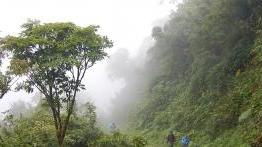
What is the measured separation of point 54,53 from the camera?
20641 mm

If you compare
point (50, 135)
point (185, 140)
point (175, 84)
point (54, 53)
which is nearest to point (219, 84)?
point (185, 140)

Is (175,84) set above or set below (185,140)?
above

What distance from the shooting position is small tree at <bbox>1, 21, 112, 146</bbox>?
20.4 metres

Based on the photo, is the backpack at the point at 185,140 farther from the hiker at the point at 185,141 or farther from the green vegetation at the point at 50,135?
the green vegetation at the point at 50,135

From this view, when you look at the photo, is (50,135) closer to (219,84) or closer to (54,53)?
(54,53)

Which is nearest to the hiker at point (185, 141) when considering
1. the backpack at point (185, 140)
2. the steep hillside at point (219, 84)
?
the backpack at point (185, 140)

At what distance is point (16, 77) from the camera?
19844mm

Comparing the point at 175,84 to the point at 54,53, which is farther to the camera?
the point at 175,84

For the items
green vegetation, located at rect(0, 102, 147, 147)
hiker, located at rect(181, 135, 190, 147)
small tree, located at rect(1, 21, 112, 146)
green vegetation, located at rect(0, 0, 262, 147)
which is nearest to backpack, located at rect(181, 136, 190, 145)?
hiker, located at rect(181, 135, 190, 147)

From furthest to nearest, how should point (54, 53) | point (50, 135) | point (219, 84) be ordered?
point (219, 84)
point (50, 135)
point (54, 53)

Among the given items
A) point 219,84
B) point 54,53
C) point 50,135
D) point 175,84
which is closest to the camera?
point 54,53

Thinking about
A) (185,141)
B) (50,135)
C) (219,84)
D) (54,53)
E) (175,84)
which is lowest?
(185,141)

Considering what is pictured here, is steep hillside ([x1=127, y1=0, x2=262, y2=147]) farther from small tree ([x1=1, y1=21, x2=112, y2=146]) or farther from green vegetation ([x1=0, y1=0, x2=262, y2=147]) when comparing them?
small tree ([x1=1, y1=21, x2=112, y2=146])

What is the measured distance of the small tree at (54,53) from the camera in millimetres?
20359
